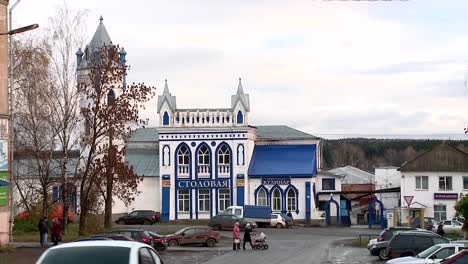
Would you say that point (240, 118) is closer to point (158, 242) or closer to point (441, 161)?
point (441, 161)

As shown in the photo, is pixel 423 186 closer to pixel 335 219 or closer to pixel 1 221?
pixel 335 219

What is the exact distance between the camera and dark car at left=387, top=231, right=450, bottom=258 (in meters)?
34.1

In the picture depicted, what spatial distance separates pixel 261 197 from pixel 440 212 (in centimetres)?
1644

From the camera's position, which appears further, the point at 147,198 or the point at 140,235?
the point at 147,198

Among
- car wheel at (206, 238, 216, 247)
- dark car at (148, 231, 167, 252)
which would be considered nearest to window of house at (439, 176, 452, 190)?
car wheel at (206, 238, 216, 247)

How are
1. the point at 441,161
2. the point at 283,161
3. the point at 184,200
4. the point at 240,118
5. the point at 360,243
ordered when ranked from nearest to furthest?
the point at 360,243 → the point at 441,161 → the point at 184,200 → the point at 240,118 → the point at 283,161

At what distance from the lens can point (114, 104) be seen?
5006 centimetres

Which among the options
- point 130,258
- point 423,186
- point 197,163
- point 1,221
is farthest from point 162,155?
point 130,258

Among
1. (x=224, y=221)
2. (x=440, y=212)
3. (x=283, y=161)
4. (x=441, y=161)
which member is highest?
(x=283, y=161)

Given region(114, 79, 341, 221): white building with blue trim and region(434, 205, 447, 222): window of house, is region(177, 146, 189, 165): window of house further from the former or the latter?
region(434, 205, 447, 222): window of house

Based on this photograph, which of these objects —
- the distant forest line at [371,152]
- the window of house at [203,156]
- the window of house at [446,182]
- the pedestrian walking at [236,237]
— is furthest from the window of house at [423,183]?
the distant forest line at [371,152]

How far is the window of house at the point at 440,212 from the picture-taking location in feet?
238

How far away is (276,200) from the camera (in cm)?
7762

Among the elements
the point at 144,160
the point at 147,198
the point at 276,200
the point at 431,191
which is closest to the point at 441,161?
the point at 431,191
